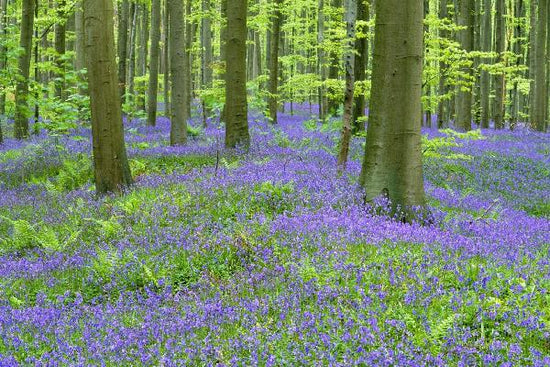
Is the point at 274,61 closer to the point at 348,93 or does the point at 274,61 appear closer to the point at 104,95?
the point at 348,93

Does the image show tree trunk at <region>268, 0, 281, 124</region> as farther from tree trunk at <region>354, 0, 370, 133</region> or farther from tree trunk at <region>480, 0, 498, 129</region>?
tree trunk at <region>480, 0, 498, 129</region>

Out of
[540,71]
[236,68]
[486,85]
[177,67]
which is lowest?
[236,68]

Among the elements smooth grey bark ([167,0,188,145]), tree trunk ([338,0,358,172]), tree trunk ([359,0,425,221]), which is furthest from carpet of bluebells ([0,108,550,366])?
smooth grey bark ([167,0,188,145])

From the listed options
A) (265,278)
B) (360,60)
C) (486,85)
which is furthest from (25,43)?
(486,85)

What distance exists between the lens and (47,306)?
16.9 ft

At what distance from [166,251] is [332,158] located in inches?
273

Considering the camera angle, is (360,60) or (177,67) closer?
(177,67)

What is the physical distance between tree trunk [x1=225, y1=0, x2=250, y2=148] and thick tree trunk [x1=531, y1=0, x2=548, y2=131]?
16837mm

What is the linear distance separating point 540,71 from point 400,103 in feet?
64.4

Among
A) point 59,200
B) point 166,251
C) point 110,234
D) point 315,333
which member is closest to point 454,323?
point 315,333

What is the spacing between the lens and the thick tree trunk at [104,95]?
9062 mm

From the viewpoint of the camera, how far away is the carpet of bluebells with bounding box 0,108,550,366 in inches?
148

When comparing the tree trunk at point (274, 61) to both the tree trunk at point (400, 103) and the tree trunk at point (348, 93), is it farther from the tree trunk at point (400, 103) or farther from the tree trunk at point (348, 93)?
the tree trunk at point (400, 103)

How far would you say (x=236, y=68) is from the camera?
1233 cm
